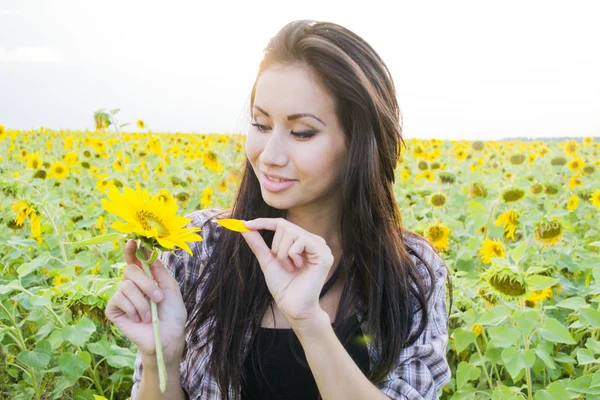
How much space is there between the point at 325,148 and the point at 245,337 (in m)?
0.48

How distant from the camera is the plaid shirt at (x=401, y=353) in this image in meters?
1.32

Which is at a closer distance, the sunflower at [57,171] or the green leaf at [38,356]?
the green leaf at [38,356]

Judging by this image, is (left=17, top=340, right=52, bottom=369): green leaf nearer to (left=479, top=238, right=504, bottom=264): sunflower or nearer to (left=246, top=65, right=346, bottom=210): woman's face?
(left=246, top=65, right=346, bottom=210): woman's face

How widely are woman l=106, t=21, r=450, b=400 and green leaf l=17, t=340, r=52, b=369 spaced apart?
0.42 meters

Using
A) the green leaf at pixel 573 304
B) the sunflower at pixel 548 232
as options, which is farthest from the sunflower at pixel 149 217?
the sunflower at pixel 548 232

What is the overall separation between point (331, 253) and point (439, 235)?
1216mm

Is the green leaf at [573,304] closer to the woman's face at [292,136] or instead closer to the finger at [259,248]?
the woman's face at [292,136]

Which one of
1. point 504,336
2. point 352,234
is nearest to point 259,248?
point 352,234

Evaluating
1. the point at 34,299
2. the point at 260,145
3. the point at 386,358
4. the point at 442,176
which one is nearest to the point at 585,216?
the point at 442,176

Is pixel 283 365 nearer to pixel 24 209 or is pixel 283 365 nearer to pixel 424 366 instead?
pixel 424 366

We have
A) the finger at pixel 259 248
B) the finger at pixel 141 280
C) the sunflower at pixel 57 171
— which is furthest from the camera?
the sunflower at pixel 57 171

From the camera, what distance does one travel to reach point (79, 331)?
4.69ft

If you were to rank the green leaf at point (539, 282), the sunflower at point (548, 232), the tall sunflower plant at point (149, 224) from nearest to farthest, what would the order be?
the tall sunflower plant at point (149, 224)
the green leaf at point (539, 282)
the sunflower at point (548, 232)

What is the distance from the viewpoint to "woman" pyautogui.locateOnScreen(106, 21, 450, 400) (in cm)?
121
